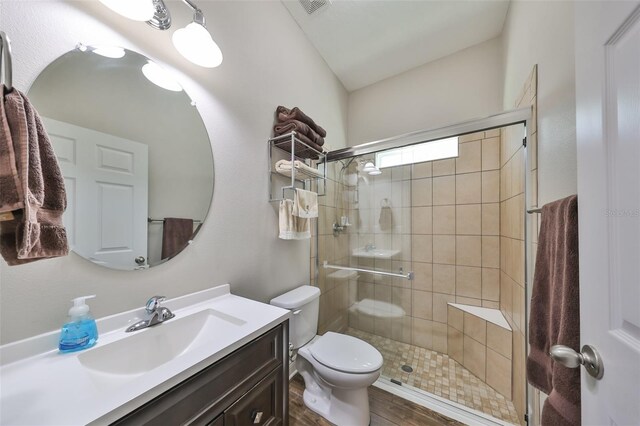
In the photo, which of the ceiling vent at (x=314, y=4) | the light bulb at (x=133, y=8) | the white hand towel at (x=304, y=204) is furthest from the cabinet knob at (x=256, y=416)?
the ceiling vent at (x=314, y=4)

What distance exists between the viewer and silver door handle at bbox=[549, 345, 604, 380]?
0.42 m

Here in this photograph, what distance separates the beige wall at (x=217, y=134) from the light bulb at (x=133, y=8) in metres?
0.10

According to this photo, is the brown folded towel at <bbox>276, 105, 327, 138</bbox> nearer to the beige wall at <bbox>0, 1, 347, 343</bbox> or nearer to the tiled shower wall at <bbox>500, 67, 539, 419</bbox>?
the beige wall at <bbox>0, 1, 347, 343</bbox>

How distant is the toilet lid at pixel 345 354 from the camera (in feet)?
3.94

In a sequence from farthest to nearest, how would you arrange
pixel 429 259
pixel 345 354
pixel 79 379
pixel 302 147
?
pixel 429 259, pixel 302 147, pixel 345 354, pixel 79 379

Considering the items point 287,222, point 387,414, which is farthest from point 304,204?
point 387,414

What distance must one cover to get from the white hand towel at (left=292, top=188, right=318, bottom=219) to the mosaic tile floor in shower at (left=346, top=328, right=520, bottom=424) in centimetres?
135

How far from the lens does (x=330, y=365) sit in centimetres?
121

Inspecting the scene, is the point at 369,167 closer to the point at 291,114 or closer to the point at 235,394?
the point at 291,114

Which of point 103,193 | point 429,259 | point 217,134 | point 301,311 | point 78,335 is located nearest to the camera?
point 78,335

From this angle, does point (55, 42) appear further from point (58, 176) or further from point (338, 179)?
point (338, 179)

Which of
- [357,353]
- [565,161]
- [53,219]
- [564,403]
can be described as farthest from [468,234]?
[53,219]

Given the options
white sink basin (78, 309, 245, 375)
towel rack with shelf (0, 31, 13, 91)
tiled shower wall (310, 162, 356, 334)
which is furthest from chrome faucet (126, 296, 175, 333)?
tiled shower wall (310, 162, 356, 334)

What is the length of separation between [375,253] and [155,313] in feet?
5.45
